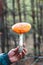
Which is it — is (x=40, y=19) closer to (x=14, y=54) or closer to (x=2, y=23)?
(x=2, y=23)

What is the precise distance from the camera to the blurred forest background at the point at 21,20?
2.37 meters

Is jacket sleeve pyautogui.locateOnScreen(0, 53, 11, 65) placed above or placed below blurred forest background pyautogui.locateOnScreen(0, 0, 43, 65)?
below

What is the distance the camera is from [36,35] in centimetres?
277

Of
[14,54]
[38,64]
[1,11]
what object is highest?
[1,11]

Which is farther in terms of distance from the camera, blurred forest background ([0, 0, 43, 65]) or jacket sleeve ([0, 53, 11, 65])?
blurred forest background ([0, 0, 43, 65])

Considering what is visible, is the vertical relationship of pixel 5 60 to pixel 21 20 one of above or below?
below

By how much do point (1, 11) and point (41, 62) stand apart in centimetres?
77

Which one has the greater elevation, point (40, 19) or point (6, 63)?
point (40, 19)

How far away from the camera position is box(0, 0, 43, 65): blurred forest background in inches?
93.4

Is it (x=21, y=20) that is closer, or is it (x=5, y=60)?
(x=5, y=60)

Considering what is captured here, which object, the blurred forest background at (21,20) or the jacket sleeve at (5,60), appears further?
the blurred forest background at (21,20)

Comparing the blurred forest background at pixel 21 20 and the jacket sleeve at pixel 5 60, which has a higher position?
the blurred forest background at pixel 21 20

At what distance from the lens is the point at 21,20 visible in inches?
98.4

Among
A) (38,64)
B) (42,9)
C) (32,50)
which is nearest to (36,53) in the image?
(32,50)
